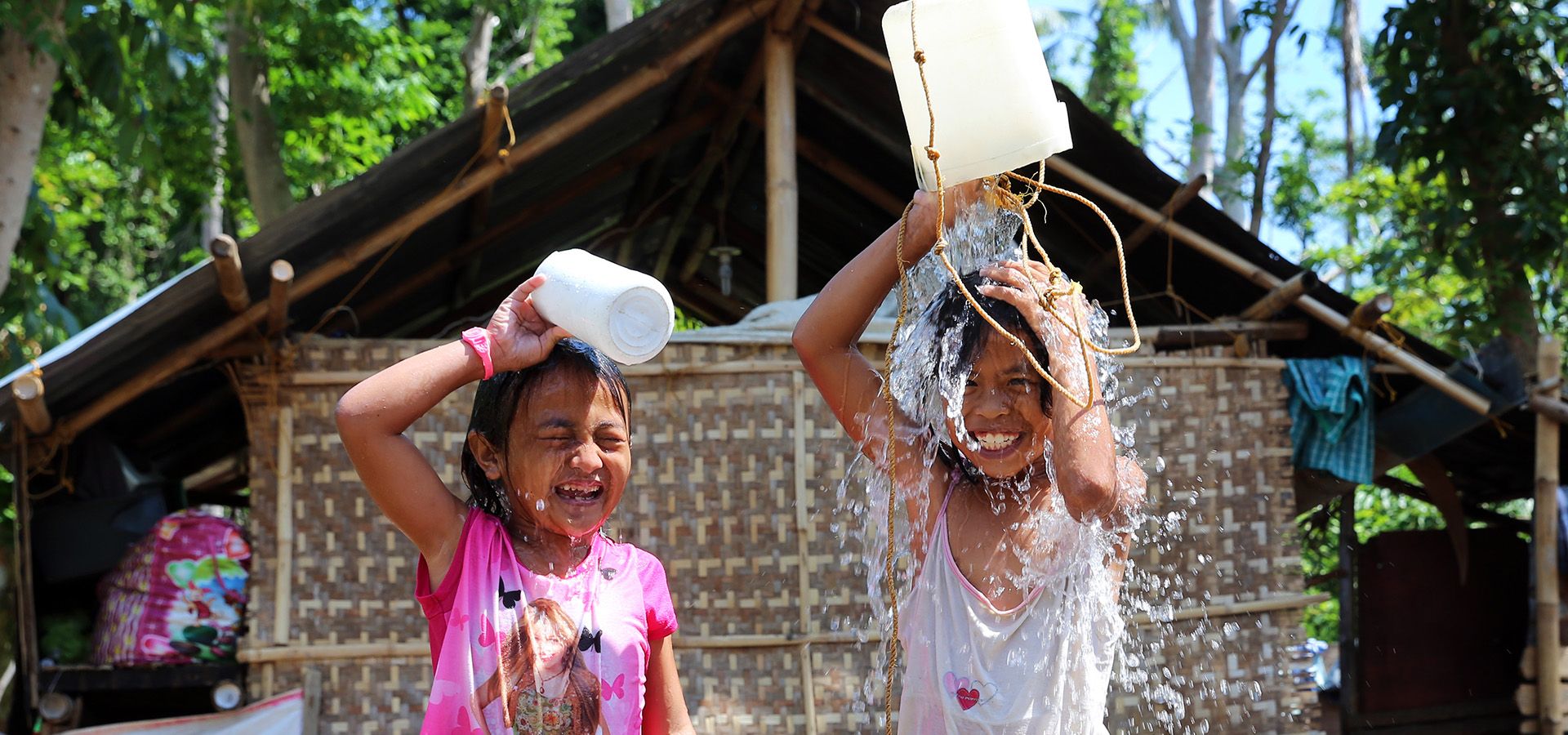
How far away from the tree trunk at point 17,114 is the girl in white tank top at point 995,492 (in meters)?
4.45

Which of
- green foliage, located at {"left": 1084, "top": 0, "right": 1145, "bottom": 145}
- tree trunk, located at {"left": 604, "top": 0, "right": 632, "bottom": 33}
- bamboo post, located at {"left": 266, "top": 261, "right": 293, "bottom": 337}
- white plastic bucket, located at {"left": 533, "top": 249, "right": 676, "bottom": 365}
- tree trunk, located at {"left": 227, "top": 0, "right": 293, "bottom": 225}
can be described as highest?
green foliage, located at {"left": 1084, "top": 0, "right": 1145, "bottom": 145}

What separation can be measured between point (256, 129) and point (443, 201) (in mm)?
4943

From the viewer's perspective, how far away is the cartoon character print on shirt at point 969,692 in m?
2.30

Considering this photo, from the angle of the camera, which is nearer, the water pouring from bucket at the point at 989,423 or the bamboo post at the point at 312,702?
the water pouring from bucket at the point at 989,423

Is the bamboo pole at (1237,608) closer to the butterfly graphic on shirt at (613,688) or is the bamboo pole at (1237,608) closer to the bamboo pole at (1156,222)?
the bamboo pole at (1156,222)

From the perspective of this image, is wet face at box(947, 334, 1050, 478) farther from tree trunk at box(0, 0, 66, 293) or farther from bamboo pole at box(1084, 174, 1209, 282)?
tree trunk at box(0, 0, 66, 293)

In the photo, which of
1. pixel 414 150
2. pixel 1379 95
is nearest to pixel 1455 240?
pixel 1379 95

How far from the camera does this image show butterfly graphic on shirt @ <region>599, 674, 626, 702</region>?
2277 millimetres

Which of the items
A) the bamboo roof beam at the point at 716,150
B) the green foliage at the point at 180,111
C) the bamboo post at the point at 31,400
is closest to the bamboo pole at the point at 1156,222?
the bamboo roof beam at the point at 716,150

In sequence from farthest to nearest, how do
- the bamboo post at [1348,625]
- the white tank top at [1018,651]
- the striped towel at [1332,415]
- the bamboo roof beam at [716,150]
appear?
the bamboo post at [1348,625] < the bamboo roof beam at [716,150] < the striped towel at [1332,415] < the white tank top at [1018,651]

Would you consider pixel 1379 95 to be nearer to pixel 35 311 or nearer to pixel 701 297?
pixel 701 297

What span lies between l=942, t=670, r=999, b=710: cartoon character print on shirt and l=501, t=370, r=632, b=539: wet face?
25.6 inches

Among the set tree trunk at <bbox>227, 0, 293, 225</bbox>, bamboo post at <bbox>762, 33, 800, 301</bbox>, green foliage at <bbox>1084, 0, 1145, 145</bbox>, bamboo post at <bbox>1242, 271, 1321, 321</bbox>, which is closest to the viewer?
bamboo post at <bbox>1242, 271, 1321, 321</bbox>

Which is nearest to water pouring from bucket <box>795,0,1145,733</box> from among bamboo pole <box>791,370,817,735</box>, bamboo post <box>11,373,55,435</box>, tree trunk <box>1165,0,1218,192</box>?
bamboo pole <box>791,370,817,735</box>
